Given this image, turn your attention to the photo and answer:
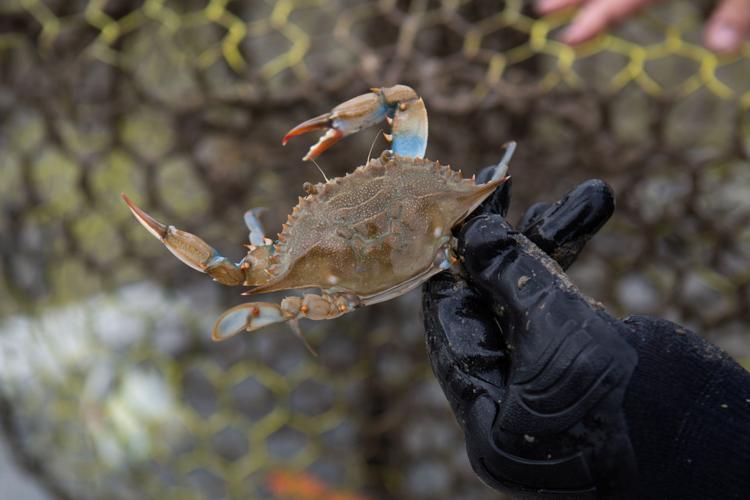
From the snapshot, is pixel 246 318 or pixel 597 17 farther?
pixel 597 17

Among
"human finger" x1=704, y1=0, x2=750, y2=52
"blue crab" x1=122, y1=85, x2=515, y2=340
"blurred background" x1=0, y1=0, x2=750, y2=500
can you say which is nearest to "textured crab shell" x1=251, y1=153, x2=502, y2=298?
"blue crab" x1=122, y1=85, x2=515, y2=340

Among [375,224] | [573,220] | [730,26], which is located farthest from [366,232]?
[730,26]

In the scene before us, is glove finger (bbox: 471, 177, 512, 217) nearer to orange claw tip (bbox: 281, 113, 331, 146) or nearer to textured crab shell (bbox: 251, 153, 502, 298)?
textured crab shell (bbox: 251, 153, 502, 298)

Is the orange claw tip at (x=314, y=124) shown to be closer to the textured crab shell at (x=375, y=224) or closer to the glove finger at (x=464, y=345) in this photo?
the textured crab shell at (x=375, y=224)

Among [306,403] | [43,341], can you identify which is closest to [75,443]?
[43,341]

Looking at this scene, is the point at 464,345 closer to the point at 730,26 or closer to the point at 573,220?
the point at 573,220

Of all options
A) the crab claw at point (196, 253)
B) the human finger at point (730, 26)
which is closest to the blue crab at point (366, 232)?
the crab claw at point (196, 253)

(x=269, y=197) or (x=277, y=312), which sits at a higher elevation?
(x=277, y=312)
